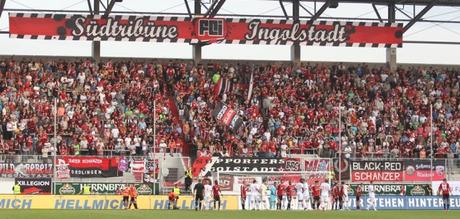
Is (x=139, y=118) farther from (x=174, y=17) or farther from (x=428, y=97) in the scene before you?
(x=428, y=97)

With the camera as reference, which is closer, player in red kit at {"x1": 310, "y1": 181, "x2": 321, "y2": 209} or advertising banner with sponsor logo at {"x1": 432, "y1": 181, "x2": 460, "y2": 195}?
player in red kit at {"x1": 310, "y1": 181, "x2": 321, "y2": 209}

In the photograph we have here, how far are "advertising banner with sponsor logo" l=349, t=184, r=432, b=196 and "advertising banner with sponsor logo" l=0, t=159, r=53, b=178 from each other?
14638 millimetres

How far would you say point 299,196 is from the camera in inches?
1896

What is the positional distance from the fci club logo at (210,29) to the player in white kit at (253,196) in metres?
11.6

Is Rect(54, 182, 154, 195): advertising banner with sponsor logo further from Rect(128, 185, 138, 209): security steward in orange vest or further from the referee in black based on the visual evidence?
the referee in black

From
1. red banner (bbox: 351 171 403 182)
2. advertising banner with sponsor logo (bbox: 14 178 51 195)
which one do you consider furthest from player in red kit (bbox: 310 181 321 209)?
advertising banner with sponsor logo (bbox: 14 178 51 195)

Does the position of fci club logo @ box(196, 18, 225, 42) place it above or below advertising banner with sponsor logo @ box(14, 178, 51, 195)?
above

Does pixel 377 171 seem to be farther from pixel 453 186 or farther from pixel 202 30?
pixel 202 30

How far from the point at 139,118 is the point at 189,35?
583 centimetres

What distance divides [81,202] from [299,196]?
1034 centimetres

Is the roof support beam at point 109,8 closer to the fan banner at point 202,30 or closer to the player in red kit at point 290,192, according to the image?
the fan banner at point 202,30

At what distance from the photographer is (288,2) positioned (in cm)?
6125

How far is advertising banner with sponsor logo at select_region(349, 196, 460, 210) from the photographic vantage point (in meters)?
48.3

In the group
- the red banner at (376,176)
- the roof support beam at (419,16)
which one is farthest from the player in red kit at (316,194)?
the roof support beam at (419,16)
